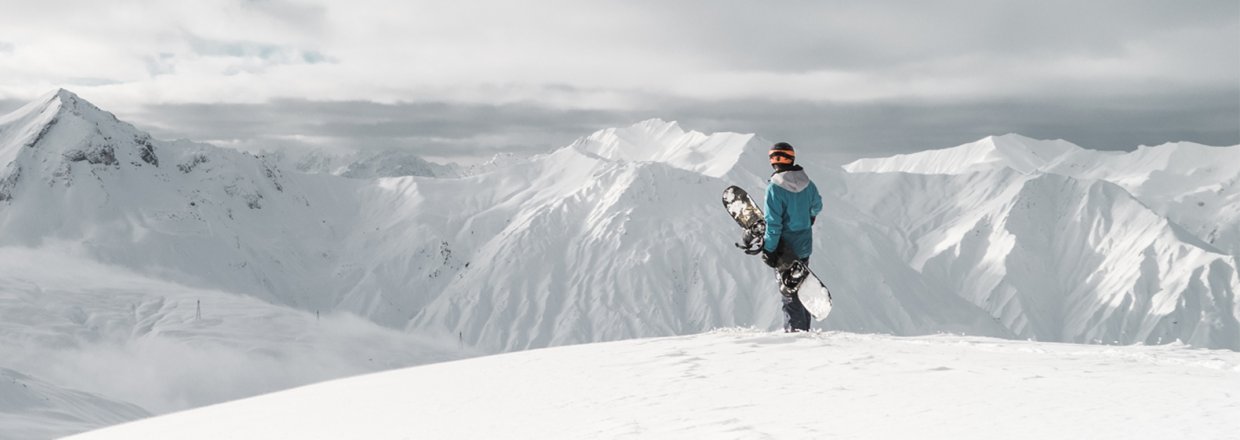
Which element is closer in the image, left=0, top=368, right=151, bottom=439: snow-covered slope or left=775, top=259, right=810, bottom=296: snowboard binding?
left=775, top=259, right=810, bottom=296: snowboard binding

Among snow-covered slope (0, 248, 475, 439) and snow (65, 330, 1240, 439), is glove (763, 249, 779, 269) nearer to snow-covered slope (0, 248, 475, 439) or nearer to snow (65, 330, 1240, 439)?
snow (65, 330, 1240, 439)

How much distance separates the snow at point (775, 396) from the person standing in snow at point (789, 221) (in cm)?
135

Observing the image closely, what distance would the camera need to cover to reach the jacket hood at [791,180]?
15500 millimetres

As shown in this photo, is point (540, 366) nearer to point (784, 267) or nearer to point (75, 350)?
point (784, 267)

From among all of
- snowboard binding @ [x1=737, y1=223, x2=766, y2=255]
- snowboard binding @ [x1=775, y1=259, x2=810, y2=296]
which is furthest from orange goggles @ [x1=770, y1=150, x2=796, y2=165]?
snowboard binding @ [x1=775, y1=259, x2=810, y2=296]

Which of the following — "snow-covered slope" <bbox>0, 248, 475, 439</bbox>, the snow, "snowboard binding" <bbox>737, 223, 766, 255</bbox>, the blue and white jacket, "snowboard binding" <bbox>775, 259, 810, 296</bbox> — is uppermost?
the blue and white jacket

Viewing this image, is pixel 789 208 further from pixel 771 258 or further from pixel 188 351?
pixel 188 351

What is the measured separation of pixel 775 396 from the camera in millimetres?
9609

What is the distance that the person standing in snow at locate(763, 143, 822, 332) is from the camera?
15609mm

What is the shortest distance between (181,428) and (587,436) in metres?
6.42

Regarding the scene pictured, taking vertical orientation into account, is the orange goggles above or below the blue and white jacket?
above

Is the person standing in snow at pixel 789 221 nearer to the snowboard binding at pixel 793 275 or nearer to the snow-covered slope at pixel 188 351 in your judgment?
the snowboard binding at pixel 793 275

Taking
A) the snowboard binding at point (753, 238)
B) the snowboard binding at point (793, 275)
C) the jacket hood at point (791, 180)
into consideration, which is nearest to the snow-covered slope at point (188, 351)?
the snowboard binding at point (753, 238)

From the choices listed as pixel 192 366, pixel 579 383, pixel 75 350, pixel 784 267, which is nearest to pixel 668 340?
→ pixel 784 267
